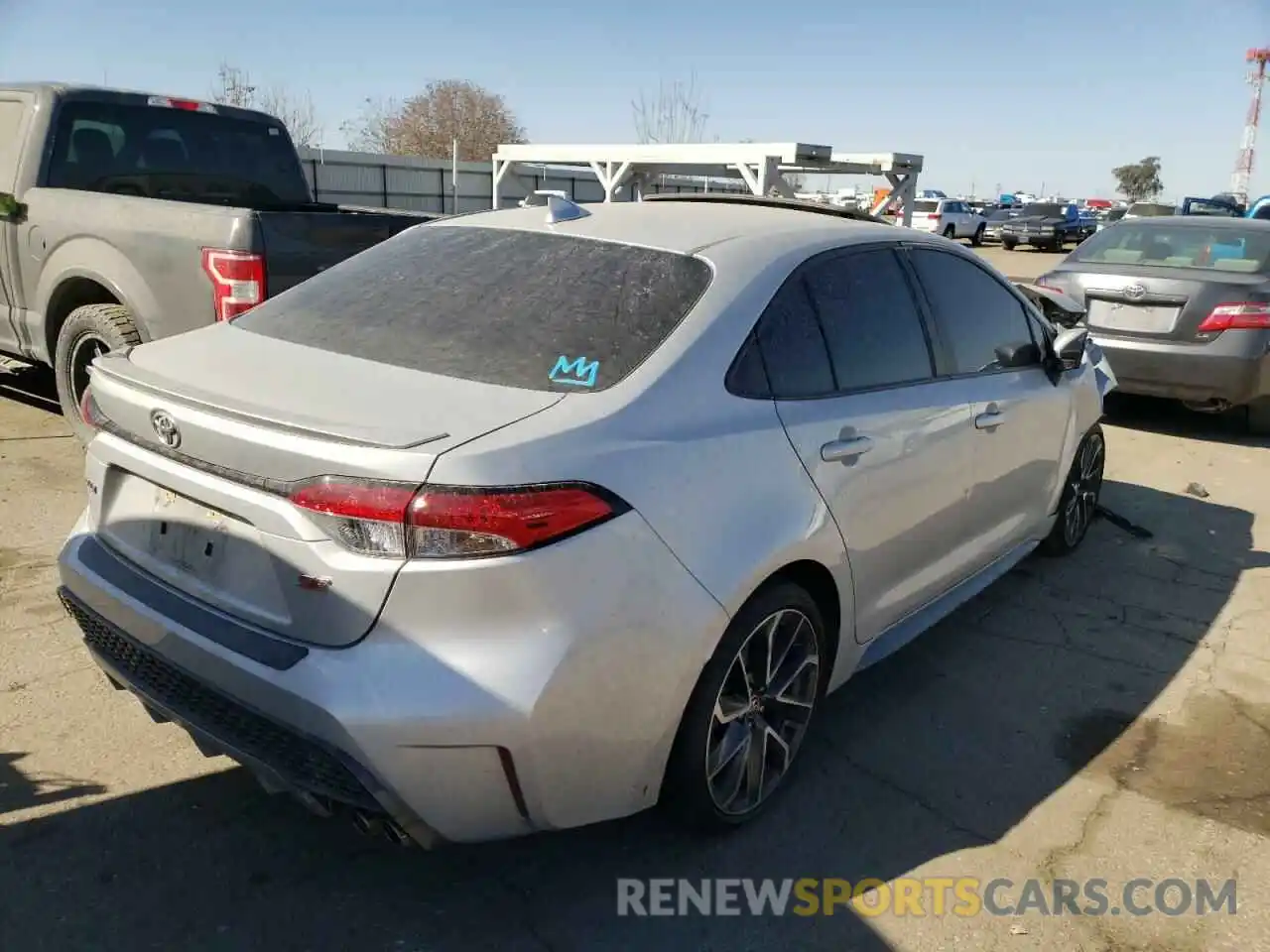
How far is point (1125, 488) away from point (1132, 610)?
2.24 metres

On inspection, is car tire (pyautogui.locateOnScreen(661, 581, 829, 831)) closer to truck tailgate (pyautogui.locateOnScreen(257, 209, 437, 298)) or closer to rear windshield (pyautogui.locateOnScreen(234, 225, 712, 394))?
rear windshield (pyautogui.locateOnScreen(234, 225, 712, 394))

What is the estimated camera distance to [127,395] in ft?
8.48

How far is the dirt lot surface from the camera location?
2504 millimetres

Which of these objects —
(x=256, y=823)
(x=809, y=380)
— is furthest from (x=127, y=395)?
(x=809, y=380)

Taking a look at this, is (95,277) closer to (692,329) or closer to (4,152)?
(4,152)

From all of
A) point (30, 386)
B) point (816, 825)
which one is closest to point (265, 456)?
point (816, 825)

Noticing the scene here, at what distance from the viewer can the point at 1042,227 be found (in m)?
34.2

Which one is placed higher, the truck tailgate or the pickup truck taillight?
the truck tailgate

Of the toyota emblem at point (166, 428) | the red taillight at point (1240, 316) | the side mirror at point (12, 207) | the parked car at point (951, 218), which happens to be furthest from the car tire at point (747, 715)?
the parked car at point (951, 218)

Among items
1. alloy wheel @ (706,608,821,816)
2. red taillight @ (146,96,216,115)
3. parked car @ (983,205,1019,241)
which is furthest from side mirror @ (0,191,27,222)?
parked car @ (983,205,1019,241)

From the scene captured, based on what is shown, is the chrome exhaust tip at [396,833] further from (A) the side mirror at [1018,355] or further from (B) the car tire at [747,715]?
(A) the side mirror at [1018,355]

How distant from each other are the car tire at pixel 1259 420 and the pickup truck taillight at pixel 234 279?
7.62 meters

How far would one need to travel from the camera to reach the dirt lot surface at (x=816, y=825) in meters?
2.50

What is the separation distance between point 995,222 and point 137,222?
132 feet
